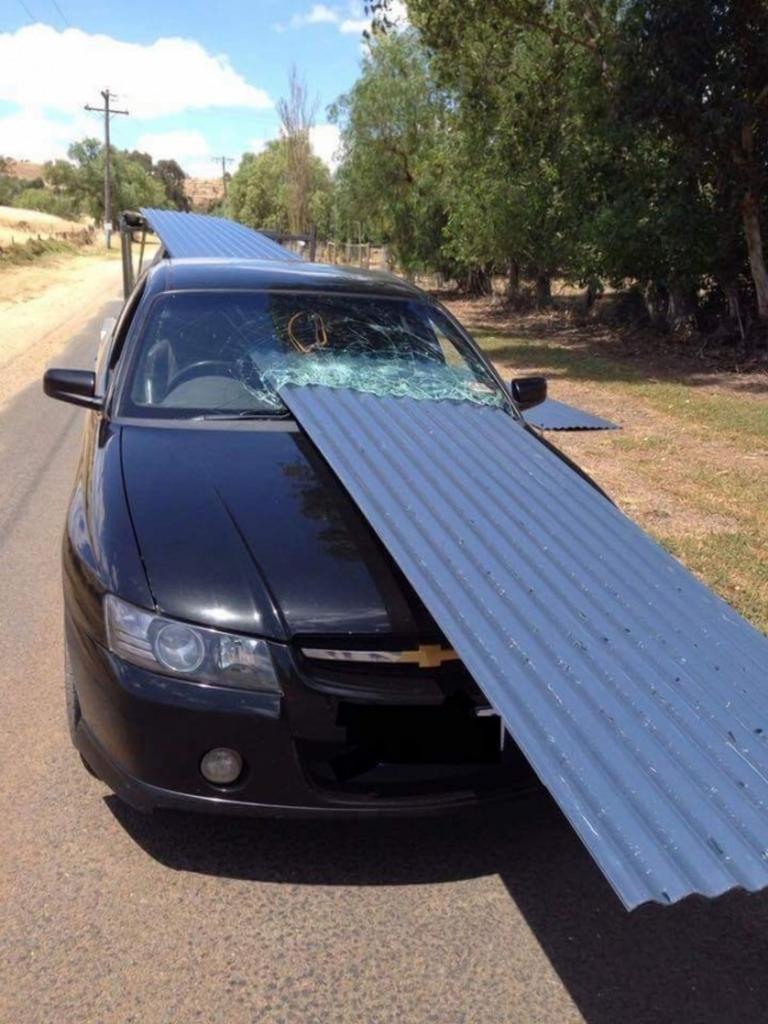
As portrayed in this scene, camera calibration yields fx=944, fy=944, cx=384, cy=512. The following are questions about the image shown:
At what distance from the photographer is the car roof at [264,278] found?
14.5 ft

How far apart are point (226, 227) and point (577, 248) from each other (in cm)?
1081

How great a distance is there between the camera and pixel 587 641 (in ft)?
8.64

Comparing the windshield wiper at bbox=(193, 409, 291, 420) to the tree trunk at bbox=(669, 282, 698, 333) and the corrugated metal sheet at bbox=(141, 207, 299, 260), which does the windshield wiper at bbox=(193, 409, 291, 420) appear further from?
the tree trunk at bbox=(669, 282, 698, 333)

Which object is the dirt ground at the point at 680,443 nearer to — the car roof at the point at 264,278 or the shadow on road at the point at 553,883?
the shadow on road at the point at 553,883

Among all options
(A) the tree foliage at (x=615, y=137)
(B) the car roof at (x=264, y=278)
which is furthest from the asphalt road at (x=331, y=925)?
(A) the tree foliage at (x=615, y=137)

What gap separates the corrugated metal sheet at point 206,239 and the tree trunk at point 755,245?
8636 millimetres

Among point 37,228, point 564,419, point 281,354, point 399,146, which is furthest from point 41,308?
point 37,228

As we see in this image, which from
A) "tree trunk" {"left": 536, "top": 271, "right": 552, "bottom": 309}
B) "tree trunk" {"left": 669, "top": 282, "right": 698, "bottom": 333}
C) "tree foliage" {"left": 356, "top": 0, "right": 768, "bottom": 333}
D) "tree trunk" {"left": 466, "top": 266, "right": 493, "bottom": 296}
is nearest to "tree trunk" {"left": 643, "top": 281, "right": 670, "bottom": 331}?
"tree foliage" {"left": 356, "top": 0, "right": 768, "bottom": 333}

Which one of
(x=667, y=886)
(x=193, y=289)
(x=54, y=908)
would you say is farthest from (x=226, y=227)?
(x=667, y=886)

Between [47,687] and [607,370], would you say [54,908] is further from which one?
[607,370]

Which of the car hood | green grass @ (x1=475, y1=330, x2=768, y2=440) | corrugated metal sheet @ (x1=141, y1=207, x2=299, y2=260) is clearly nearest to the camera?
the car hood

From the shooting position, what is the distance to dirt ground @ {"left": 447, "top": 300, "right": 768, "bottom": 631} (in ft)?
19.1

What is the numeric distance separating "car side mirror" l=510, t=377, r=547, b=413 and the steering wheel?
137cm

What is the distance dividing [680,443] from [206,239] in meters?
4.94
